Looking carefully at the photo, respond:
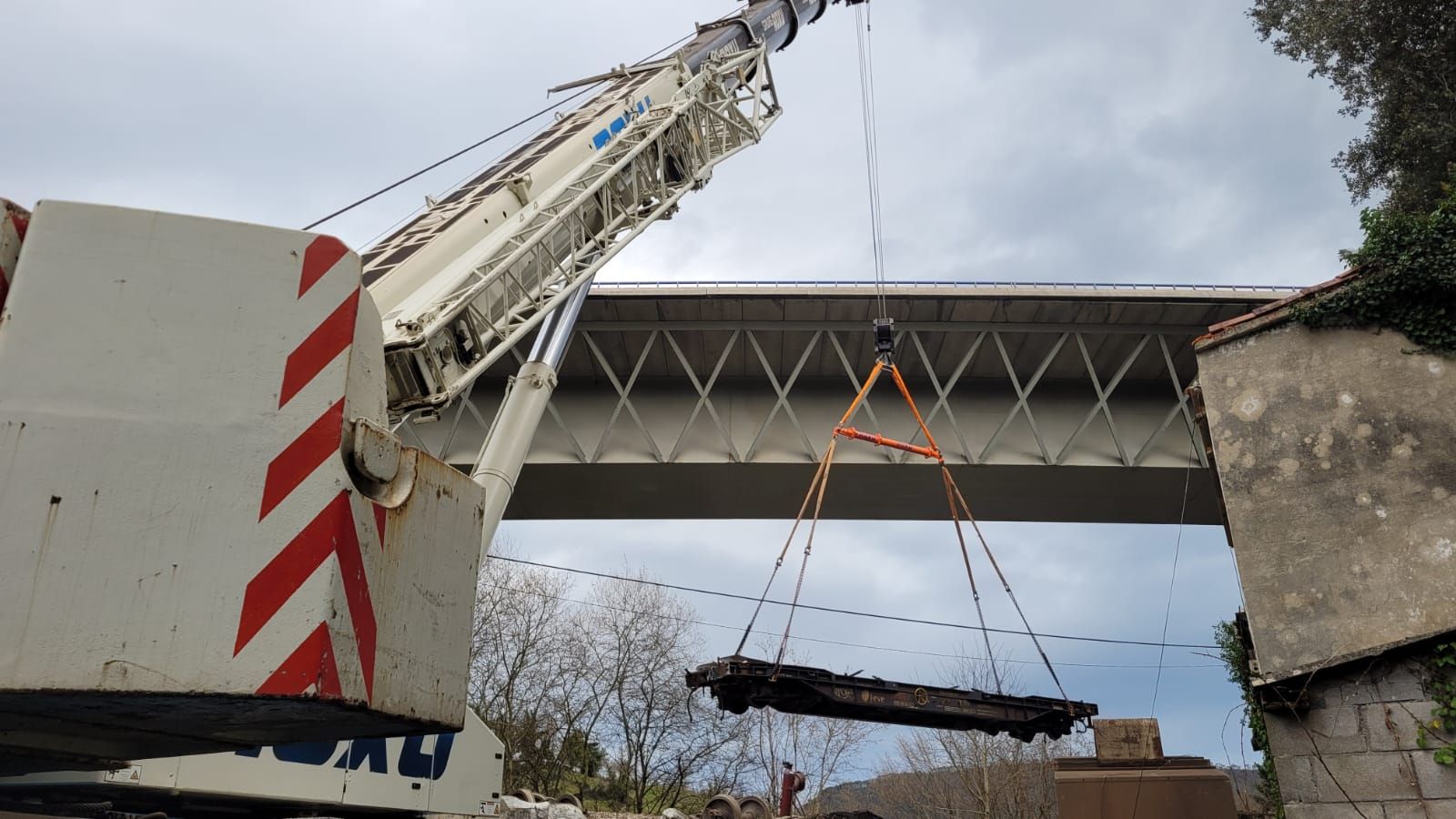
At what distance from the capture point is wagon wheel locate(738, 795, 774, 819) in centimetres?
1321

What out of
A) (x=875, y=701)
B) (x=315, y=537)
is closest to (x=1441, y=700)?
(x=875, y=701)

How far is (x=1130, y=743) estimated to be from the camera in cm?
1105

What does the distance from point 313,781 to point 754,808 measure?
23.4 feet

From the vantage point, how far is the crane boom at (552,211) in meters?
7.47

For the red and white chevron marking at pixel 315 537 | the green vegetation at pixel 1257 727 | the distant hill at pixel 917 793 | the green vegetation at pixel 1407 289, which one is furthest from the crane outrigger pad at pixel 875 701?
the distant hill at pixel 917 793

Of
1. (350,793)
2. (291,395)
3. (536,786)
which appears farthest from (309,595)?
(536,786)

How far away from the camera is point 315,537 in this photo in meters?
2.67

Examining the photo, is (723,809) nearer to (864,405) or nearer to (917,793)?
(864,405)

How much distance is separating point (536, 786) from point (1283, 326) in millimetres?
26335

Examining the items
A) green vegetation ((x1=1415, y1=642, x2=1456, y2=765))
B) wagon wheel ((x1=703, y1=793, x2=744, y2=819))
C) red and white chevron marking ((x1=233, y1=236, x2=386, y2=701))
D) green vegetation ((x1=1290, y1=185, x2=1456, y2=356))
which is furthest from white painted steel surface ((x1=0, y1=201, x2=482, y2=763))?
wagon wheel ((x1=703, y1=793, x2=744, y2=819))

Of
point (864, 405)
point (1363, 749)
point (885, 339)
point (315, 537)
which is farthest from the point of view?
point (864, 405)

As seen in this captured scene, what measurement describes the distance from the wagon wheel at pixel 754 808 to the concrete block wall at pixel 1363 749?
640 cm

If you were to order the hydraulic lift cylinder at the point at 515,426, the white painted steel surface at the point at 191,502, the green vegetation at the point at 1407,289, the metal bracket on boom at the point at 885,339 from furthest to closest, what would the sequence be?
the metal bracket on boom at the point at 885,339
the hydraulic lift cylinder at the point at 515,426
the green vegetation at the point at 1407,289
the white painted steel surface at the point at 191,502

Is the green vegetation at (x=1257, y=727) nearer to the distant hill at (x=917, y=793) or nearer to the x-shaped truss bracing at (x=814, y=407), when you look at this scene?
the x-shaped truss bracing at (x=814, y=407)
